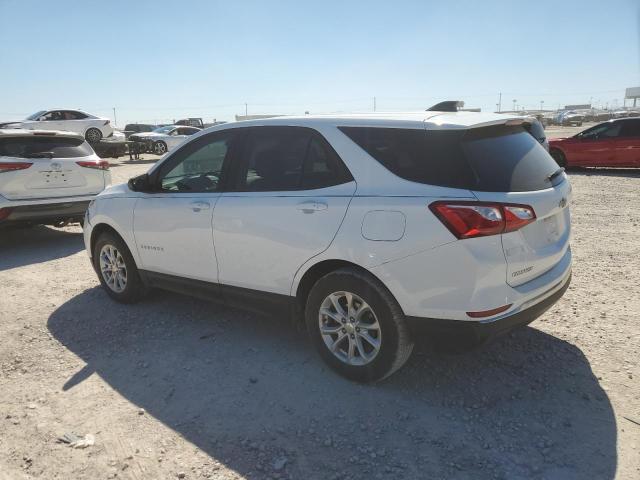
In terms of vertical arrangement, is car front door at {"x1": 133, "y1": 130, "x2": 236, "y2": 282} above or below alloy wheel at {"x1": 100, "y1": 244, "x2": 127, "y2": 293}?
above

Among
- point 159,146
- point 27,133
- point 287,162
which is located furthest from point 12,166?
point 159,146

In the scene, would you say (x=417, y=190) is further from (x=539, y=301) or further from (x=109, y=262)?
(x=109, y=262)

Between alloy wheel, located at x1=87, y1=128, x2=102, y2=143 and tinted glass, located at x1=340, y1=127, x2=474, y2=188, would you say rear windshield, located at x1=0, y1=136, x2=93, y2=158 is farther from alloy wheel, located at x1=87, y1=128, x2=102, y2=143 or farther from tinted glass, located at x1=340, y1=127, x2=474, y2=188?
alloy wheel, located at x1=87, y1=128, x2=102, y2=143

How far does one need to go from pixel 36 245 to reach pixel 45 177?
1.27 meters

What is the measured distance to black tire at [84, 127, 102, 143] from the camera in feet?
70.5

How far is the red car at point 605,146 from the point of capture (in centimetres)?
1360

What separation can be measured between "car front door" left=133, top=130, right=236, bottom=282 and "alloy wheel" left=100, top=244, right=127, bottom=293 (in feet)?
1.48

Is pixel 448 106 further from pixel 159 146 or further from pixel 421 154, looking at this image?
pixel 159 146

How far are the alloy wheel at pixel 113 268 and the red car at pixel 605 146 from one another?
13670mm

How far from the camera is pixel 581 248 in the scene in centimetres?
635

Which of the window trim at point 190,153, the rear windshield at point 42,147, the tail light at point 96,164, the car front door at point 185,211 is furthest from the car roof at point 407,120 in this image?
the rear windshield at point 42,147

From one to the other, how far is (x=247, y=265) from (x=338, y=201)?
95cm

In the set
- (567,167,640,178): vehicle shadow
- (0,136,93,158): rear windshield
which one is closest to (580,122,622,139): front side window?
(567,167,640,178): vehicle shadow

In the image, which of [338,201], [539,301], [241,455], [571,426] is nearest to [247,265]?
[338,201]
